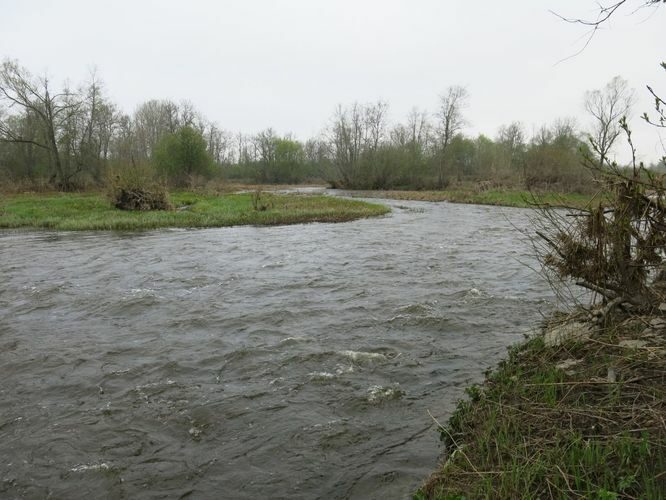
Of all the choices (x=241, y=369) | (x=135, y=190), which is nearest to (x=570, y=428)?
(x=241, y=369)

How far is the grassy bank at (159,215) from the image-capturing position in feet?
81.4

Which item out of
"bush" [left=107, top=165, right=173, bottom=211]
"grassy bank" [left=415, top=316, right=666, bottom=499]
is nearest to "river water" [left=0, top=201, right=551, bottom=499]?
"grassy bank" [left=415, top=316, right=666, bottom=499]

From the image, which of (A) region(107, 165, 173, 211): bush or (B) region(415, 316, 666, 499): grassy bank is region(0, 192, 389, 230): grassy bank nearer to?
(A) region(107, 165, 173, 211): bush

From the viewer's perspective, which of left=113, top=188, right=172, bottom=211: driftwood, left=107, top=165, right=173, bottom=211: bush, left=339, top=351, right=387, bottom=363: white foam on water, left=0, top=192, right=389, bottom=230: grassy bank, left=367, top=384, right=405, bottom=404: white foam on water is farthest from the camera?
left=113, top=188, right=172, bottom=211: driftwood

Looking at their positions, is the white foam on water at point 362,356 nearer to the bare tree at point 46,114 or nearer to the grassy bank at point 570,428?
the grassy bank at point 570,428

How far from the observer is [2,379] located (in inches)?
260

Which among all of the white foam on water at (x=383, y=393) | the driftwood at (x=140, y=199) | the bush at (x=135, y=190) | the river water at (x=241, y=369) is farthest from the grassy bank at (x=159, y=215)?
Answer: the white foam on water at (x=383, y=393)

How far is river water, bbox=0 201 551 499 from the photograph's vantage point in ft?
15.0

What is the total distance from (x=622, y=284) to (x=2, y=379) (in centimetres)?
868

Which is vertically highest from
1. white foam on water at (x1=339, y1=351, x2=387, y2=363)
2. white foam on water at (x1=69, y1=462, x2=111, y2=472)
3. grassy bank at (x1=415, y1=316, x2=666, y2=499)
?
grassy bank at (x1=415, y1=316, x2=666, y2=499)

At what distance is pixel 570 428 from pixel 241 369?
4551 mm

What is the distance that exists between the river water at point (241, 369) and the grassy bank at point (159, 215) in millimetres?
10218

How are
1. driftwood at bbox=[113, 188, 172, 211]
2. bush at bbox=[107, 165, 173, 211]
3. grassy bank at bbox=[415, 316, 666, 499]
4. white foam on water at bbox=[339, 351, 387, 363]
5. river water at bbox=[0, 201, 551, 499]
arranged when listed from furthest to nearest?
driftwood at bbox=[113, 188, 172, 211], bush at bbox=[107, 165, 173, 211], white foam on water at bbox=[339, 351, 387, 363], river water at bbox=[0, 201, 551, 499], grassy bank at bbox=[415, 316, 666, 499]

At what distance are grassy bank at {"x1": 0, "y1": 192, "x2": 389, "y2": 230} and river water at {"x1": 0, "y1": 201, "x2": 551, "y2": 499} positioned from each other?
33.5ft
